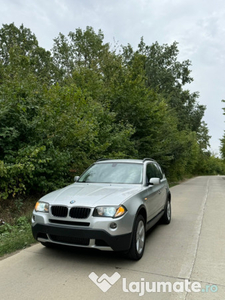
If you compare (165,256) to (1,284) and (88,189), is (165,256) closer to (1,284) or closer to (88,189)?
(88,189)

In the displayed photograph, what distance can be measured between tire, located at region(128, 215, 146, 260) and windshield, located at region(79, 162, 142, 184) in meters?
0.95

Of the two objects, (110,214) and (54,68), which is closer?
(110,214)

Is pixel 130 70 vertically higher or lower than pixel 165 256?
higher

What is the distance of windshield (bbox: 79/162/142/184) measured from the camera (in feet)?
17.1

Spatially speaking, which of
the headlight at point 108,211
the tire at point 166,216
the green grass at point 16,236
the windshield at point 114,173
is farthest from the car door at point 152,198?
the green grass at point 16,236

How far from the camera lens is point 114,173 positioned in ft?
17.8

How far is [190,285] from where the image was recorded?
3408mm

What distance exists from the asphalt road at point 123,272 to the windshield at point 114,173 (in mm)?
1364

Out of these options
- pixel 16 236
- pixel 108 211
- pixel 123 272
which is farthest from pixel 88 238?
pixel 16 236

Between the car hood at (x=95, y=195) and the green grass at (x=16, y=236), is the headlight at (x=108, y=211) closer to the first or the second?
the car hood at (x=95, y=195)

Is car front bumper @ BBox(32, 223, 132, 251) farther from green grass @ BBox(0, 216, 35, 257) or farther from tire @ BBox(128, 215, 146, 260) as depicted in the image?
green grass @ BBox(0, 216, 35, 257)

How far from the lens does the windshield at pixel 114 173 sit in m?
5.21

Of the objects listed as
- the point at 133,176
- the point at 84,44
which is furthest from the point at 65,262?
the point at 84,44

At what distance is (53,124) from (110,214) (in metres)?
4.38
